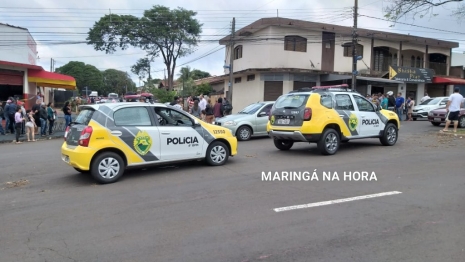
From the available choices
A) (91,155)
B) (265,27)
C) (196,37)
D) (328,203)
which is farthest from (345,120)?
(196,37)

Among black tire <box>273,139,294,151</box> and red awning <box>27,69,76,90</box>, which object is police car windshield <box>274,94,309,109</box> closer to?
black tire <box>273,139,294,151</box>

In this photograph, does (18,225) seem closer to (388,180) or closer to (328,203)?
(328,203)

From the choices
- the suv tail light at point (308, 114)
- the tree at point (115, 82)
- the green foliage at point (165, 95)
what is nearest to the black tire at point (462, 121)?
the suv tail light at point (308, 114)

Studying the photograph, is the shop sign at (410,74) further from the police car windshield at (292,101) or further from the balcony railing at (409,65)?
the police car windshield at (292,101)

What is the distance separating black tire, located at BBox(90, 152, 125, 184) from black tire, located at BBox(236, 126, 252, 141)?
22.1 ft

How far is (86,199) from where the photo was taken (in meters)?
6.16

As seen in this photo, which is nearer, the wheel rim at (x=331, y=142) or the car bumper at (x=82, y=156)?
the car bumper at (x=82, y=156)

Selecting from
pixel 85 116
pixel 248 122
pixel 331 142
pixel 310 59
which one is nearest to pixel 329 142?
pixel 331 142

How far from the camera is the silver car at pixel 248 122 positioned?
44.5 feet

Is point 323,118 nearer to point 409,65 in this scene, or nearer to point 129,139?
point 129,139

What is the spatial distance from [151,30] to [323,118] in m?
33.2

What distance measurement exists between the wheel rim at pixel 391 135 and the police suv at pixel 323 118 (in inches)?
24.6

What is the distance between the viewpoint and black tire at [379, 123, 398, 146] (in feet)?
37.3

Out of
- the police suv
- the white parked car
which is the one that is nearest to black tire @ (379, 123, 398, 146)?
the police suv
